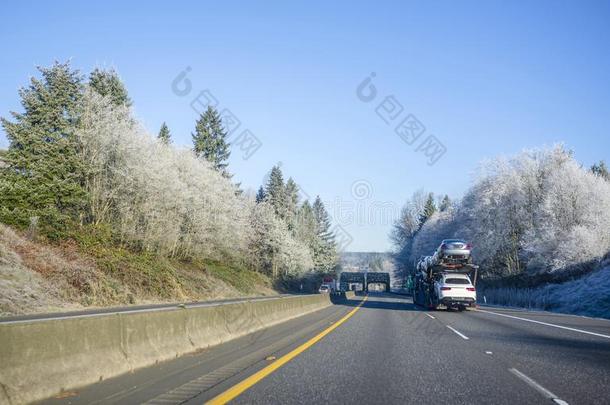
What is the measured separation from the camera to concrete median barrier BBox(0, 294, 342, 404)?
5.09 metres

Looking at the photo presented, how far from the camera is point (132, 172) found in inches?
1342

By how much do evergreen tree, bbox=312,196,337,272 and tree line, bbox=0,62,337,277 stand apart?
49230mm

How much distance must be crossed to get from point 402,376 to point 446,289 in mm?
19999

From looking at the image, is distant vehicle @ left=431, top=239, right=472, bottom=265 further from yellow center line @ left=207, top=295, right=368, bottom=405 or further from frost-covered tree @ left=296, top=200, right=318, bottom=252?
frost-covered tree @ left=296, top=200, right=318, bottom=252

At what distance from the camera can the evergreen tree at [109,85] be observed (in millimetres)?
47406

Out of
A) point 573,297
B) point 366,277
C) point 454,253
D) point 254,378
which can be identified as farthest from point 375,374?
point 366,277

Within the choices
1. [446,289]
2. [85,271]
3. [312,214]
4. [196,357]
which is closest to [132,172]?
[85,271]

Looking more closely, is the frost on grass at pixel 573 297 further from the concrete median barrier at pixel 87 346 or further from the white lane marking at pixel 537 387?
the concrete median barrier at pixel 87 346

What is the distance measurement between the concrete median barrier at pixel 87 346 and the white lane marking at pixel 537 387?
578cm

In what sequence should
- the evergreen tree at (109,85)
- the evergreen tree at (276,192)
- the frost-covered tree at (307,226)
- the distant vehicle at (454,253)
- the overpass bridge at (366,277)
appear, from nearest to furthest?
the distant vehicle at (454,253) → the evergreen tree at (109,85) → the evergreen tree at (276,192) → the frost-covered tree at (307,226) → the overpass bridge at (366,277)

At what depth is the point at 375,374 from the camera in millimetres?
7672

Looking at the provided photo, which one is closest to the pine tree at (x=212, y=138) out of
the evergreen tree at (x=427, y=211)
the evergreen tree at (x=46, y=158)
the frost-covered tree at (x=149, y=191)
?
the frost-covered tree at (x=149, y=191)

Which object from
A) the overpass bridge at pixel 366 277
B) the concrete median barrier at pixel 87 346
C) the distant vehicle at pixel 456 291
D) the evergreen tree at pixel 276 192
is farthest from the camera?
the overpass bridge at pixel 366 277

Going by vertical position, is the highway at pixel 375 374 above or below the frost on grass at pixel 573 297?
below
